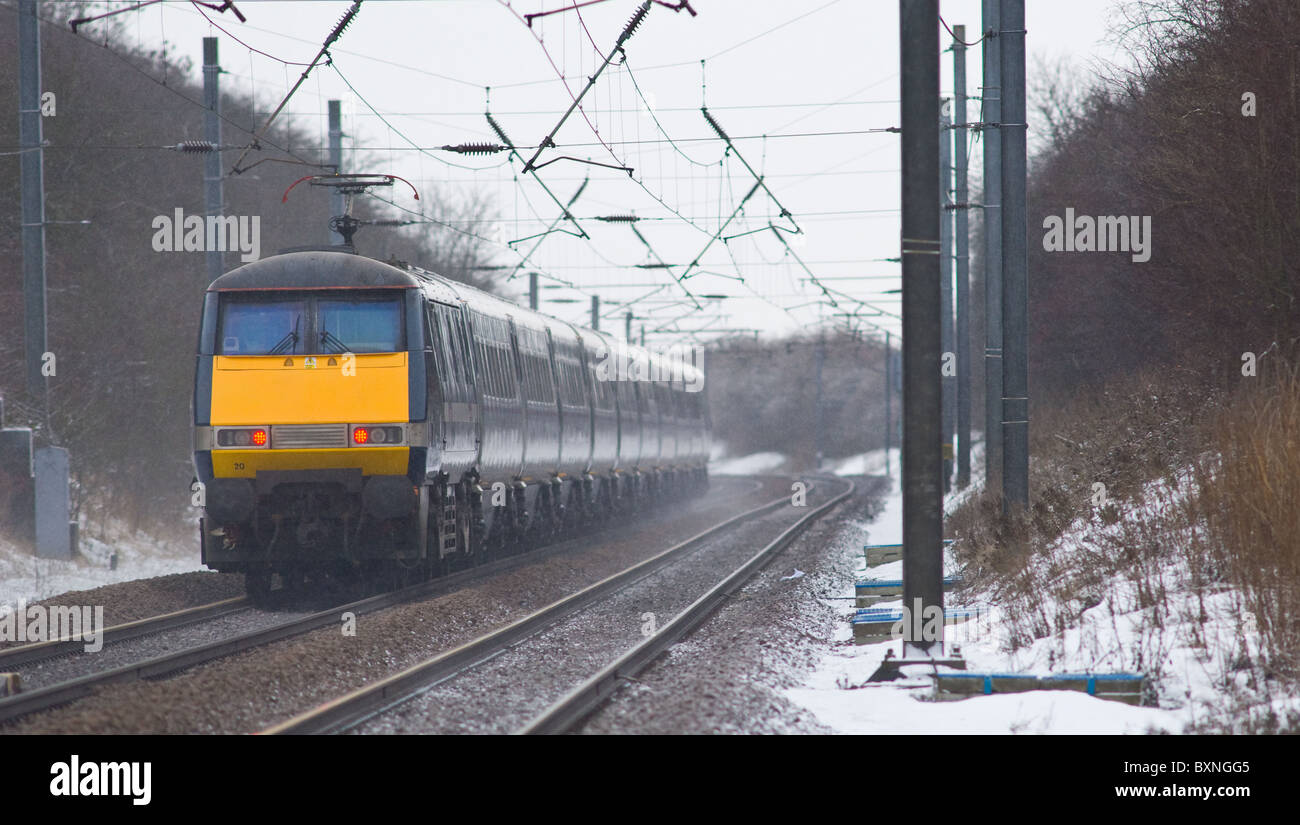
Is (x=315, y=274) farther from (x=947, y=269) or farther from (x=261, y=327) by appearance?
(x=947, y=269)

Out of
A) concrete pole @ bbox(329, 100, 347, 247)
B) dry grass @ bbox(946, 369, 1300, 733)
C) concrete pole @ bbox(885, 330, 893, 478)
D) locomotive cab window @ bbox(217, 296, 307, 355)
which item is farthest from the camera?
concrete pole @ bbox(885, 330, 893, 478)

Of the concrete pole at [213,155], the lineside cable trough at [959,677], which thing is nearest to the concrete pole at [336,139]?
the concrete pole at [213,155]

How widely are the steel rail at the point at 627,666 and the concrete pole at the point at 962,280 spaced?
10.1 meters

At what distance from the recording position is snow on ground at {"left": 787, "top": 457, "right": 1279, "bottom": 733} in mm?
7367

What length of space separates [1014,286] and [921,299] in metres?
5.50

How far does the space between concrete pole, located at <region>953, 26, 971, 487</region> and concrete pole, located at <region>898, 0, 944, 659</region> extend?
637 inches

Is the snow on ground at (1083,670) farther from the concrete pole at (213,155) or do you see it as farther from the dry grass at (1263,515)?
the concrete pole at (213,155)

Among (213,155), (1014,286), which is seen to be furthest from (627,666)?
(213,155)

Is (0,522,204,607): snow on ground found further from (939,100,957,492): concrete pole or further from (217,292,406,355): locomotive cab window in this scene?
(939,100,957,492): concrete pole

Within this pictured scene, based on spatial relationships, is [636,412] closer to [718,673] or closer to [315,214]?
[315,214]

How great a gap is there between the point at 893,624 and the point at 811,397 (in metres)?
84.4

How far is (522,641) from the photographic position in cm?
1177

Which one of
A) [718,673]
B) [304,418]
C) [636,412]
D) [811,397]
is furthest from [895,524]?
[811,397]

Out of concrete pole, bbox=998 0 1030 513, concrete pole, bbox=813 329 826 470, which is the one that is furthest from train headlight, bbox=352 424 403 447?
concrete pole, bbox=813 329 826 470
